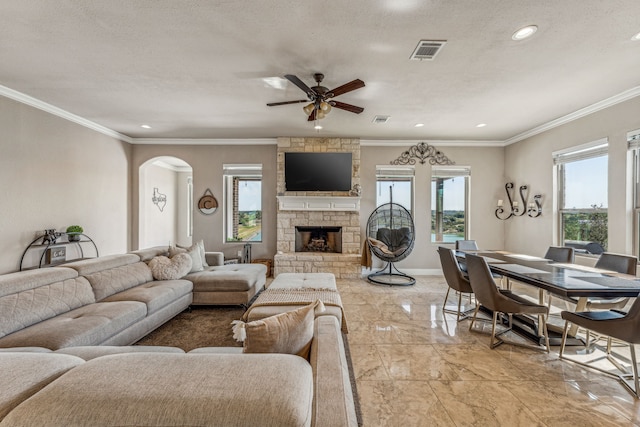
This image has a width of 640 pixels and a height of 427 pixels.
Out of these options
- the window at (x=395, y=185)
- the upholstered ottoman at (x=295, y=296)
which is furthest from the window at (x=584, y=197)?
the upholstered ottoman at (x=295, y=296)

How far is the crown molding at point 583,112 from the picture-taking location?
3342 millimetres

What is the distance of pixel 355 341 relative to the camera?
111 inches

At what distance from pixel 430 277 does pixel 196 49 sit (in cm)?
523

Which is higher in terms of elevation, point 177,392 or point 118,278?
point 177,392

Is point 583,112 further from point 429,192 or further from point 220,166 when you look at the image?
point 220,166

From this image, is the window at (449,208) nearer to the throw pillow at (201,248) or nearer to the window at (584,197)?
the window at (584,197)

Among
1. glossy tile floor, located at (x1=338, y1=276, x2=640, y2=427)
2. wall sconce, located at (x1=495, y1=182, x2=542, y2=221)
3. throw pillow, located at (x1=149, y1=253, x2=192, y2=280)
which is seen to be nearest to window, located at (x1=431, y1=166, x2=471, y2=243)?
wall sconce, located at (x1=495, y1=182, x2=542, y2=221)

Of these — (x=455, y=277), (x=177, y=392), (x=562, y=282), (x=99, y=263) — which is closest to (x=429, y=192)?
(x=455, y=277)

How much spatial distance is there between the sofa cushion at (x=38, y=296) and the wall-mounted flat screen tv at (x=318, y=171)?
3.62 meters

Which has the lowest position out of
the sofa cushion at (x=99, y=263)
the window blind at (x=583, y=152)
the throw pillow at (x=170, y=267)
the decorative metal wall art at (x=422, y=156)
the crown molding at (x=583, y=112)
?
A: the throw pillow at (x=170, y=267)

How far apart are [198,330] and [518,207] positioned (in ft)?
18.6

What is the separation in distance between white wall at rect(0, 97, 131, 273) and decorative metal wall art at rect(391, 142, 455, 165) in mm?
5295

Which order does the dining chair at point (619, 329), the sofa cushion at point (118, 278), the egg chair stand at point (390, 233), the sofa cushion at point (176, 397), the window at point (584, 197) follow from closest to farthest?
1. the sofa cushion at point (176, 397)
2. the dining chair at point (619, 329)
3. the sofa cushion at point (118, 278)
4. the window at point (584, 197)
5. the egg chair stand at point (390, 233)

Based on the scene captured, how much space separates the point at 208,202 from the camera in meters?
5.79
